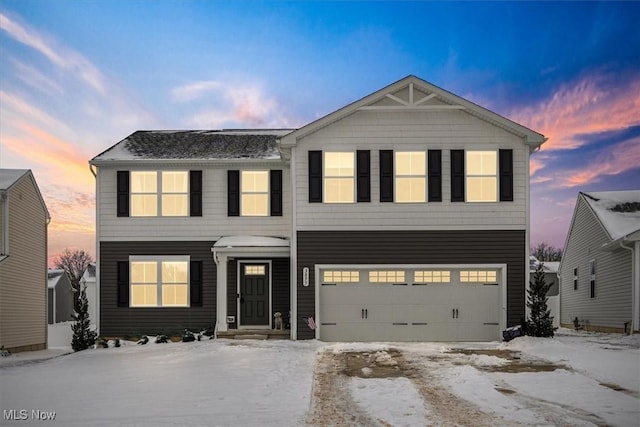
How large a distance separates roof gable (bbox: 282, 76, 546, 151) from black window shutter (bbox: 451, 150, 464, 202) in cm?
138

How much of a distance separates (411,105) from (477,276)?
566 cm

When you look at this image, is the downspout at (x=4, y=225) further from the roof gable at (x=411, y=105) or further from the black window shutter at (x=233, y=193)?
the roof gable at (x=411, y=105)

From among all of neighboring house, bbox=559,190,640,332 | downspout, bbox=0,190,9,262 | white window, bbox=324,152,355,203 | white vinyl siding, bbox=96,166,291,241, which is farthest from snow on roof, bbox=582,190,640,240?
downspout, bbox=0,190,9,262

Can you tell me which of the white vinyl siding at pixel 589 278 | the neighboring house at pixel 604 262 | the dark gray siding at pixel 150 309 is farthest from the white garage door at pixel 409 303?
the white vinyl siding at pixel 589 278

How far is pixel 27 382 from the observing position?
12.0m

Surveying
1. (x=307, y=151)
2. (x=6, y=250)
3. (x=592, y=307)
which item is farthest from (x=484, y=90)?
(x=6, y=250)

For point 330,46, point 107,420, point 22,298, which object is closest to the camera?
point 107,420

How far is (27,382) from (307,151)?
10293 mm

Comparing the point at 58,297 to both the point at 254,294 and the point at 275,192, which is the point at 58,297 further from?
the point at 275,192

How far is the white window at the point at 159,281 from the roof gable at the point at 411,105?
571 cm

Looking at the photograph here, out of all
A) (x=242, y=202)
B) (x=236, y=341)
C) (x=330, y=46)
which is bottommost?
(x=236, y=341)

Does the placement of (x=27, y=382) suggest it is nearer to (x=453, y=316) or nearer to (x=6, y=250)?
(x=6, y=250)

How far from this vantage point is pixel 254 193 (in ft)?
68.7

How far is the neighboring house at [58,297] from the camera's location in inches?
1831
